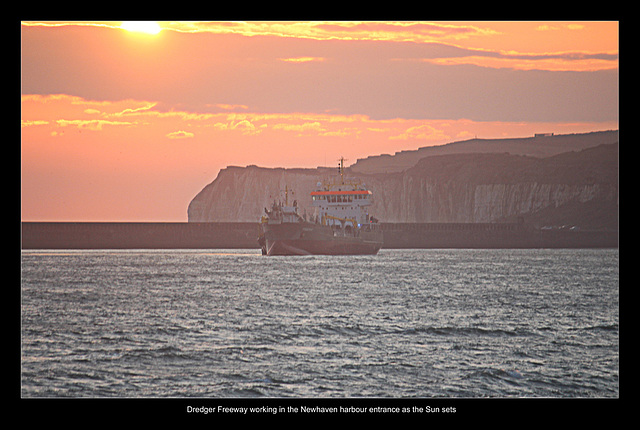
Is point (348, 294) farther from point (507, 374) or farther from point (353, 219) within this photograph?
point (353, 219)

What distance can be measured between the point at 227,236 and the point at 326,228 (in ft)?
116

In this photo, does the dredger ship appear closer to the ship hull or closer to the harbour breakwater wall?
the ship hull

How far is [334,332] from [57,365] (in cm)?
780

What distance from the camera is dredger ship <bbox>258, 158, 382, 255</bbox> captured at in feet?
216

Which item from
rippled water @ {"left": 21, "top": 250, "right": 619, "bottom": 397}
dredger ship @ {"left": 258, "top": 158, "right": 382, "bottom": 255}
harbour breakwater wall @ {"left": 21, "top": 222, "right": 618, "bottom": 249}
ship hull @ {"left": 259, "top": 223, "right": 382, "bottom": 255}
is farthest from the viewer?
harbour breakwater wall @ {"left": 21, "top": 222, "right": 618, "bottom": 249}

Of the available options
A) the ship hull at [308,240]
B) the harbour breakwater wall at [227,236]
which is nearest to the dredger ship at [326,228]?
the ship hull at [308,240]

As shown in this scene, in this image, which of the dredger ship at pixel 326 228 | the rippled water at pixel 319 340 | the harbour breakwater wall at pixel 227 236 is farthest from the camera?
the harbour breakwater wall at pixel 227 236

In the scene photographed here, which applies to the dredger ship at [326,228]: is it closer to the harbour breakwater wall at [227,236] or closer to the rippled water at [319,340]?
the harbour breakwater wall at [227,236]

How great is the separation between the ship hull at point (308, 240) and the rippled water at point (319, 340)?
27813mm

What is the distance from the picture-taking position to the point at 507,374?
15578mm

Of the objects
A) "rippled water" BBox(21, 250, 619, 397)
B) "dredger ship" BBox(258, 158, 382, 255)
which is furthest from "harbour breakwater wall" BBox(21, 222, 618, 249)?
"rippled water" BBox(21, 250, 619, 397)

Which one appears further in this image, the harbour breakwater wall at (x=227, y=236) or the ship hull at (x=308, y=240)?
the harbour breakwater wall at (x=227, y=236)

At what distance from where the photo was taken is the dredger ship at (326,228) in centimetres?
6581
